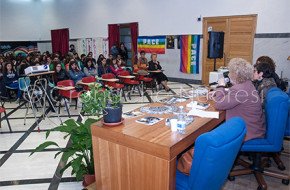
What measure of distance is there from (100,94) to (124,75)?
15.3 feet

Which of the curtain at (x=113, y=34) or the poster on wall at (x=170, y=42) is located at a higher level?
the curtain at (x=113, y=34)

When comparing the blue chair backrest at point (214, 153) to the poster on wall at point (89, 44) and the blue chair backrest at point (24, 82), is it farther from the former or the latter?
the poster on wall at point (89, 44)

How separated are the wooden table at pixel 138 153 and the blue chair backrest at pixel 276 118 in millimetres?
649

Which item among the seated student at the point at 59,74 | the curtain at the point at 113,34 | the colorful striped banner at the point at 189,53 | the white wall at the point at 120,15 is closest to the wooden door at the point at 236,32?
the white wall at the point at 120,15

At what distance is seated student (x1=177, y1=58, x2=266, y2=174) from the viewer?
7.63ft

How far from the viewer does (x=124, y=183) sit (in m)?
1.96

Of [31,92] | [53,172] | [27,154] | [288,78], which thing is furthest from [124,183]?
[288,78]

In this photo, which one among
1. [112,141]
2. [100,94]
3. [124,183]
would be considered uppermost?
[100,94]

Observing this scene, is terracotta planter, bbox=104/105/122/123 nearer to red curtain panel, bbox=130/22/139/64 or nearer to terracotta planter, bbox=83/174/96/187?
terracotta planter, bbox=83/174/96/187

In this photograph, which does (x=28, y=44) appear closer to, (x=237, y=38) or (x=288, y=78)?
(x=237, y=38)

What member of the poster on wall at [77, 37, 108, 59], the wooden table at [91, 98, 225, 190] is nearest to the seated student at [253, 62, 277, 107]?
the wooden table at [91, 98, 225, 190]

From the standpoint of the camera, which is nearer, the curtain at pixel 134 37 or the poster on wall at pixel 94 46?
the curtain at pixel 134 37

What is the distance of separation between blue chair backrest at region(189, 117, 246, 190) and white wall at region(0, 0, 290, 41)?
6.57 metres

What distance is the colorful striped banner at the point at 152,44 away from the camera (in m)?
9.78
